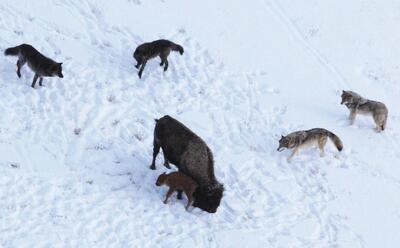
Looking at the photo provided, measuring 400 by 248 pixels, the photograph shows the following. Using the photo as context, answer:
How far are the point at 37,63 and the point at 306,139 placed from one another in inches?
312

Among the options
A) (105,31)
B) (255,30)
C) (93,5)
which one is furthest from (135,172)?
(255,30)

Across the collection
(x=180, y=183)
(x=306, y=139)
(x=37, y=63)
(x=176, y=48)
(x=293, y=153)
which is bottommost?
(x=37, y=63)

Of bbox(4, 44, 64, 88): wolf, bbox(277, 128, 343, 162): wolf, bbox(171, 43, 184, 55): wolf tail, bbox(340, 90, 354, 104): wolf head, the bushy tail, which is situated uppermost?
bbox(340, 90, 354, 104): wolf head

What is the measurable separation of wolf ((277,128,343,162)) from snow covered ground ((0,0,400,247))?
413 millimetres

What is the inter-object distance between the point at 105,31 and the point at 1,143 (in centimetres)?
677

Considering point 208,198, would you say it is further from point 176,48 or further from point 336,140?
point 176,48

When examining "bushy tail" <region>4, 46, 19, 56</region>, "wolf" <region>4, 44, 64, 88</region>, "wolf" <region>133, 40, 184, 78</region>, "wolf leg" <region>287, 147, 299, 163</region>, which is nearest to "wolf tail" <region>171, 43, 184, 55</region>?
"wolf" <region>133, 40, 184, 78</region>

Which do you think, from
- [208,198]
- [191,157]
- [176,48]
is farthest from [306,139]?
[176,48]

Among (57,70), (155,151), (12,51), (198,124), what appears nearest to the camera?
(155,151)

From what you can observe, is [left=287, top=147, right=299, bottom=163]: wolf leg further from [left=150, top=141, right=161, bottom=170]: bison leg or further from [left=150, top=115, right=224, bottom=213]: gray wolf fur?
[left=150, top=141, right=161, bottom=170]: bison leg

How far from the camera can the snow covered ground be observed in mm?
13367

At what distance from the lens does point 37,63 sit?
16.2m

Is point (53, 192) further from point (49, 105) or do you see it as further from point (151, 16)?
point (151, 16)

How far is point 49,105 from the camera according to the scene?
16.0 meters
